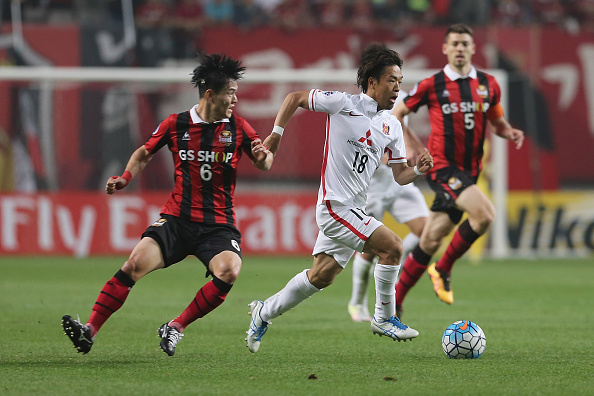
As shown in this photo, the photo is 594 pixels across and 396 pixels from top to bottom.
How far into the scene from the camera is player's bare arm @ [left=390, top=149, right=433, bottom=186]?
20.2 ft

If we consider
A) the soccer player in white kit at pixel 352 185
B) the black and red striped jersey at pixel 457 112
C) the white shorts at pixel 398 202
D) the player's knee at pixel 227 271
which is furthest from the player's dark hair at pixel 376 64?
the white shorts at pixel 398 202

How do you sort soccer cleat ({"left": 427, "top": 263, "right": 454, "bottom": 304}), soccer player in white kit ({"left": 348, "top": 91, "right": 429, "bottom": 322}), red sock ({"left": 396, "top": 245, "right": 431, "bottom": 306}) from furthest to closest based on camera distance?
soccer player in white kit ({"left": 348, "top": 91, "right": 429, "bottom": 322})
soccer cleat ({"left": 427, "top": 263, "right": 454, "bottom": 304})
red sock ({"left": 396, "top": 245, "right": 431, "bottom": 306})

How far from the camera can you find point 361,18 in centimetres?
1988

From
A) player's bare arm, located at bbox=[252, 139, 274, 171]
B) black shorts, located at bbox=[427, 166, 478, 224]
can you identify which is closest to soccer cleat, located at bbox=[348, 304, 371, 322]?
black shorts, located at bbox=[427, 166, 478, 224]

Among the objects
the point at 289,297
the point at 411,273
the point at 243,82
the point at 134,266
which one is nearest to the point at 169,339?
the point at 134,266

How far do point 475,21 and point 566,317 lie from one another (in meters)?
12.2

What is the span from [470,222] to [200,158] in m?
2.84

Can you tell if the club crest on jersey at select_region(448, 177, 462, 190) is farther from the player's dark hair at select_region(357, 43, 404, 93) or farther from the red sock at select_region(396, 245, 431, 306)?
the player's dark hair at select_region(357, 43, 404, 93)

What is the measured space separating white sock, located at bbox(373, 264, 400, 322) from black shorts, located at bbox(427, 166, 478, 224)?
83.2 inches

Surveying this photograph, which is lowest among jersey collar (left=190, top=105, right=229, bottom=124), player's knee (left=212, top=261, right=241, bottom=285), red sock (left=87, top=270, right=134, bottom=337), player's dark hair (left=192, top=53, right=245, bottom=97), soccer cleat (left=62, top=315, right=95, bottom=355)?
soccer cleat (left=62, top=315, right=95, bottom=355)

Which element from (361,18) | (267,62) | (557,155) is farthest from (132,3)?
(557,155)

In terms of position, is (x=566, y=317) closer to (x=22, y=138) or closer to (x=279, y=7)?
(x=22, y=138)

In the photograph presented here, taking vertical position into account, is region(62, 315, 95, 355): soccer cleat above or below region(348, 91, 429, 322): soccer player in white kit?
below

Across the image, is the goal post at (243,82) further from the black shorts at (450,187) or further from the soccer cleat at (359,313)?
the soccer cleat at (359,313)
